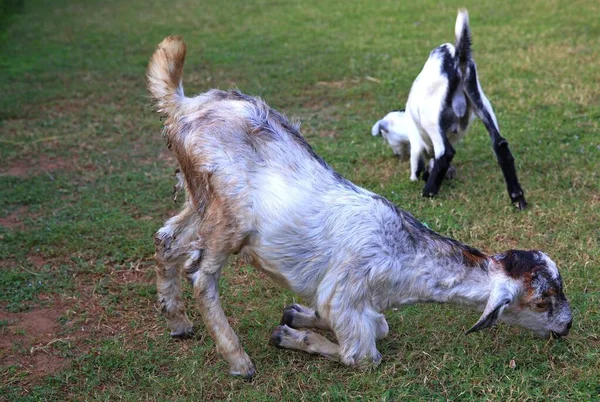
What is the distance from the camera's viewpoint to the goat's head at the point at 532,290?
3.97 m

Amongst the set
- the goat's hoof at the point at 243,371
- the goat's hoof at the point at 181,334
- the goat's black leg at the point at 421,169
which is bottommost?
the goat's hoof at the point at 181,334

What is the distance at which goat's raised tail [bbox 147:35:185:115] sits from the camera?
14.6 feet

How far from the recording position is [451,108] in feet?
20.0

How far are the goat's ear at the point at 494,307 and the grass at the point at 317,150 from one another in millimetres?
300

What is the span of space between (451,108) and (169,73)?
2545 millimetres

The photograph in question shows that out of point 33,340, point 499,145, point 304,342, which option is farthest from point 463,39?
point 33,340

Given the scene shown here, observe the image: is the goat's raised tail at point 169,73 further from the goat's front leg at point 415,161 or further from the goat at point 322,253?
the goat's front leg at point 415,161

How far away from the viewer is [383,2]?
14.1 metres

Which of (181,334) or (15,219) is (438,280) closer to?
(181,334)

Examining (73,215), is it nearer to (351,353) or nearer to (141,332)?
(141,332)

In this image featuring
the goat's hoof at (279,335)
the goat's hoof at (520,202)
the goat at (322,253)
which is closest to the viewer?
the goat at (322,253)

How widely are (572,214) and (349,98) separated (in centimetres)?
384

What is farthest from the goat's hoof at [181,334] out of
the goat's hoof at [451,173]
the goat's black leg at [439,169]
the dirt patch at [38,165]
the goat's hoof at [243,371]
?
the dirt patch at [38,165]

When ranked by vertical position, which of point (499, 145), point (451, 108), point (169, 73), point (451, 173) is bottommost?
point (451, 173)
